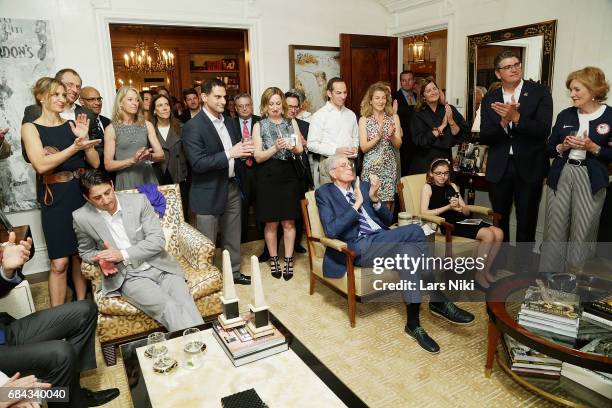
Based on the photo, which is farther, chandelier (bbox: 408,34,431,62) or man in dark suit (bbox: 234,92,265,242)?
chandelier (bbox: 408,34,431,62)

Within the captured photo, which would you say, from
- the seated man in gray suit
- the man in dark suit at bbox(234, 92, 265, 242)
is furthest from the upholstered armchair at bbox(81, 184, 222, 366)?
the man in dark suit at bbox(234, 92, 265, 242)

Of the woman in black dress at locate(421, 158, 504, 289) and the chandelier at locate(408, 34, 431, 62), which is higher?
the chandelier at locate(408, 34, 431, 62)

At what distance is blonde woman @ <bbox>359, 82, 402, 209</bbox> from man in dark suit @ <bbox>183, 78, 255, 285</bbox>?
1146mm

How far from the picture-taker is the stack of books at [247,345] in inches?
73.7

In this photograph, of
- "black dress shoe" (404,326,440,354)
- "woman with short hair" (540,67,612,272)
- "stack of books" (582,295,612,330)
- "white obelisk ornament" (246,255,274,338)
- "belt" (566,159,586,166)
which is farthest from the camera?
"belt" (566,159,586,166)

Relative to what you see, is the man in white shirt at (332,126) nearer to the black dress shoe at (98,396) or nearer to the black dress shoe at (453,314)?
the black dress shoe at (453,314)

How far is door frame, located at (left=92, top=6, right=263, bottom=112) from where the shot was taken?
4.20 meters

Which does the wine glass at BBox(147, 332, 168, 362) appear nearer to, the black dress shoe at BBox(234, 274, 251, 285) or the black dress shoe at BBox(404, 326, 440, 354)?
A: the black dress shoe at BBox(404, 326, 440, 354)

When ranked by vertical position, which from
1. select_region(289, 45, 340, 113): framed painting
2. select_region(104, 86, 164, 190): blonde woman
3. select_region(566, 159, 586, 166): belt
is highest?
select_region(289, 45, 340, 113): framed painting

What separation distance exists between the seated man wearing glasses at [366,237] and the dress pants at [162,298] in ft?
3.20

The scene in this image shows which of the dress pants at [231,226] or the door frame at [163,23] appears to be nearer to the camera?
the dress pants at [231,226]

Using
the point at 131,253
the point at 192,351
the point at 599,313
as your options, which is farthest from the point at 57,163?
the point at 599,313

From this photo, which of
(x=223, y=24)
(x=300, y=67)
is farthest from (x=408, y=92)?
(x=223, y=24)

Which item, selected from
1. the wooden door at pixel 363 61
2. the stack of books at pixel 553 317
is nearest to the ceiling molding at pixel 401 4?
the wooden door at pixel 363 61
